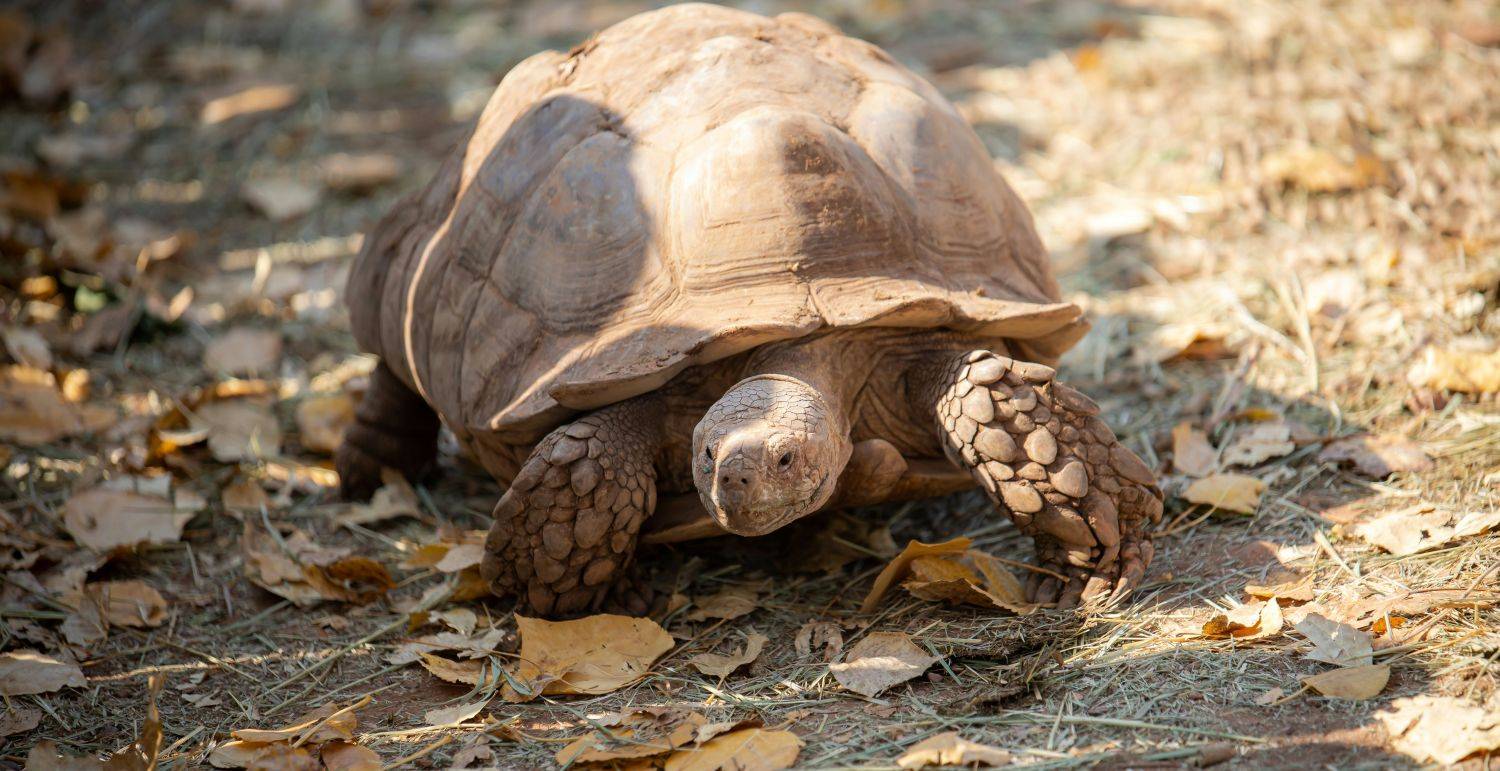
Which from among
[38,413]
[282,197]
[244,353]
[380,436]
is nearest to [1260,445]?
[380,436]

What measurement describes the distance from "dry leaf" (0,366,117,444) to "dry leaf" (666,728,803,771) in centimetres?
279

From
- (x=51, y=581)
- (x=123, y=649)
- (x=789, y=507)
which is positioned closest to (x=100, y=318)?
(x=51, y=581)

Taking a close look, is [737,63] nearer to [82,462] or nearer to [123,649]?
[123,649]

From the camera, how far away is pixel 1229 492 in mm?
3195

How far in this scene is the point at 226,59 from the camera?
7688 mm

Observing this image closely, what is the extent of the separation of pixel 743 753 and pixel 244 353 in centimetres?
327

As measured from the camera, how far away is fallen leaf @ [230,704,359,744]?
257cm

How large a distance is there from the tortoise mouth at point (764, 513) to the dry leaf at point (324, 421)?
6.52ft

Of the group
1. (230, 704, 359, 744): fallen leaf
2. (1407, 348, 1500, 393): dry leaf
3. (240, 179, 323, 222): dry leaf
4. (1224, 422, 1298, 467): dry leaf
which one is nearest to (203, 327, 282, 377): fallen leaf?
(240, 179, 323, 222): dry leaf

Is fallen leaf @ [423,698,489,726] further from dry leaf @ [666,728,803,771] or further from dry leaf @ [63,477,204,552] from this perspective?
dry leaf @ [63,477,204,552]

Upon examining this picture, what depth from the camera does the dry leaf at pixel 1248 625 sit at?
8.44ft

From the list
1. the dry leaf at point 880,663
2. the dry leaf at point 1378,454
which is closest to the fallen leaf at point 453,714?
the dry leaf at point 880,663

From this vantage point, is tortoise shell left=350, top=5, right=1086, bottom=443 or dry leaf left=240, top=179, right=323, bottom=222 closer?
tortoise shell left=350, top=5, right=1086, bottom=443

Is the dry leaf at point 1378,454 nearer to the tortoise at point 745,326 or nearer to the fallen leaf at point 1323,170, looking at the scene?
the tortoise at point 745,326
